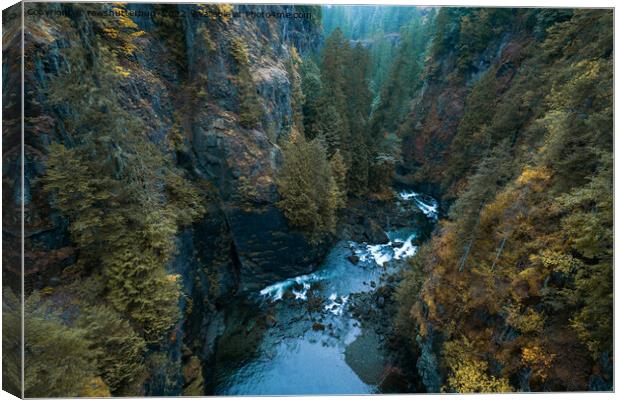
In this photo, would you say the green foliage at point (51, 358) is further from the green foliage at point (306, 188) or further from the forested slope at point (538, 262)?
the green foliage at point (306, 188)

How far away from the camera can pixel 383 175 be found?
3334 cm

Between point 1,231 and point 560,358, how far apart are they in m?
14.1

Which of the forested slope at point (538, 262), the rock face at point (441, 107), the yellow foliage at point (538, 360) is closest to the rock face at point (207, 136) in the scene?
the forested slope at point (538, 262)

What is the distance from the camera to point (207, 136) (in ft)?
63.2

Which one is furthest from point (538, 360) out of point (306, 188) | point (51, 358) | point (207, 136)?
point (207, 136)

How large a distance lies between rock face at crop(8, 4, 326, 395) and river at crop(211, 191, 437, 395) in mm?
1374

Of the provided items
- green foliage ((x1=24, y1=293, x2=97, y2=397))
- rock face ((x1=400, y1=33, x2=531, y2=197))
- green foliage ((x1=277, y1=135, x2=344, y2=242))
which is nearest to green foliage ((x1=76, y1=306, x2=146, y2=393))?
green foliage ((x1=24, y1=293, x2=97, y2=397))

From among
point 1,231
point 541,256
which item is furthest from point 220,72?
point 541,256

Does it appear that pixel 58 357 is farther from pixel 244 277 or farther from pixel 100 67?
pixel 244 277

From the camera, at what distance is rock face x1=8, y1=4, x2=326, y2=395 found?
889cm

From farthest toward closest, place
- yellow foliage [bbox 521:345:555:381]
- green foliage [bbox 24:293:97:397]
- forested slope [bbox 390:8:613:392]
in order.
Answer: yellow foliage [bbox 521:345:555:381]
forested slope [bbox 390:8:613:392]
green foliage [bbox 24:293:97:397]

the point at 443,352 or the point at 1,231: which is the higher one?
the point at 1,231

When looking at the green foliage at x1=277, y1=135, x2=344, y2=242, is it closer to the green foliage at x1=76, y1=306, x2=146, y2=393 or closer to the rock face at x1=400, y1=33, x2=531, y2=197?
the green foliage at x1=76, y1=306, x2=146, y2=393

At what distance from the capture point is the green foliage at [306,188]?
22.2 metres
